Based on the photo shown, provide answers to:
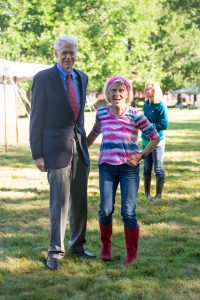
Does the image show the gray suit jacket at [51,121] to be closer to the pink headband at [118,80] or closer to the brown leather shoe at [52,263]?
the pink headband at [118,80]

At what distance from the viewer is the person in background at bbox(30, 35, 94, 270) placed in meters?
4.70

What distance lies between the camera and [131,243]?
4957 millimetres

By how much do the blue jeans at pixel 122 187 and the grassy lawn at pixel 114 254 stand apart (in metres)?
0.49

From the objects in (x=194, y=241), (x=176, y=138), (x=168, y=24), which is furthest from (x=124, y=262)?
(x=168, y=24)

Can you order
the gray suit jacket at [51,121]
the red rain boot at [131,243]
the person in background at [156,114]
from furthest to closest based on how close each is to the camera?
the person in background at [156,114], the red rain boot at [131,243], the gray suit jacket at [51,121]

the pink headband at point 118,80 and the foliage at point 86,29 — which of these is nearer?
the pink headband at point 118,80

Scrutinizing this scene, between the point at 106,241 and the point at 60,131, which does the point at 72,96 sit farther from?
the point at 106,241

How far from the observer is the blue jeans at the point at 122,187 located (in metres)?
4.82

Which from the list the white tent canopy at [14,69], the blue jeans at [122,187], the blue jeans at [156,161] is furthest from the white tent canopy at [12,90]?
the blue jeans at [122,187]

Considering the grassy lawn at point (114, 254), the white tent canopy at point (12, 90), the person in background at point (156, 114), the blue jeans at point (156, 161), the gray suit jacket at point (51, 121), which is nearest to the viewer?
the grassy lawn at point (114, 254)

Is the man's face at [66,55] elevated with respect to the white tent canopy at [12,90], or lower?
elevated

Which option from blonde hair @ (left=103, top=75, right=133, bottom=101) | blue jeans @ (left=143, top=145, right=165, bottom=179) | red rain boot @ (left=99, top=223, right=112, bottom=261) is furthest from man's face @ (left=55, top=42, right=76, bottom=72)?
blue jeans @ (left=143, top=145, right=165, bottom=179)

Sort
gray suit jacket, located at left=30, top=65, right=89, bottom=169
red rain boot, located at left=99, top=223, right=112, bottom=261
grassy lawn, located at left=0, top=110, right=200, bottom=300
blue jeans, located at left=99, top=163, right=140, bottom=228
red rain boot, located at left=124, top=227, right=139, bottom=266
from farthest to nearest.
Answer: red rain boot, located at left=99, top=223, right=112, bottom=261
red rain boot, located at left=124, top=227, right=139, bottom=266
blue jeans, located at left=99, top=163, right=140, bottom=228
gray suit jacket, located at left=30, top=65, right=89, bottom=169
grassy lawn, located at left=0, top=110, right=200, bottom=300

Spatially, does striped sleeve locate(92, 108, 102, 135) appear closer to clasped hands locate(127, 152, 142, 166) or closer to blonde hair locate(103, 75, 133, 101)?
blonde hair locate(103, 75, 133, 101)
